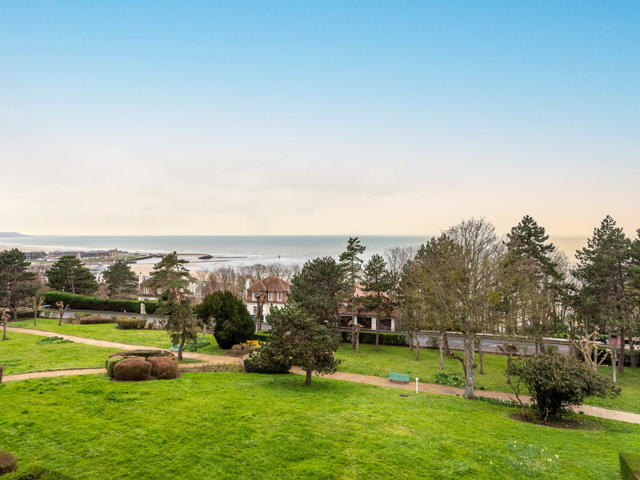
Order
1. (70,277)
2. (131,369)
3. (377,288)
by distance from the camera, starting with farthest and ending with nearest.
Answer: (70,277), (377,288), (131,369)

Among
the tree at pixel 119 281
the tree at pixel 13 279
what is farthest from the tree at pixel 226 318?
the tree at pixel 119 281

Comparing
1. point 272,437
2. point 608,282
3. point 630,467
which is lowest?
point 272,437

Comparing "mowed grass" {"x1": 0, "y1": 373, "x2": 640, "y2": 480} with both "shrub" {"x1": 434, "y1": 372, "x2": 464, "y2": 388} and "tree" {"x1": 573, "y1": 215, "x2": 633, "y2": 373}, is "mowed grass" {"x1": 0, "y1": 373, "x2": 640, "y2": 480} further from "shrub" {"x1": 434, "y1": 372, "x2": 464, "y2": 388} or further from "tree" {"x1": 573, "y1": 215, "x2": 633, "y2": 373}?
"tree" {"x1": 573, "y1": 215, "x2": 633, "y2": 373}

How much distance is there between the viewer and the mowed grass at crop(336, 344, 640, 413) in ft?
72.3

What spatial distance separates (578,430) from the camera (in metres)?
15.2

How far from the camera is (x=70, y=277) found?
59.3 metres

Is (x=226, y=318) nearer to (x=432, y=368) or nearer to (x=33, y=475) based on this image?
(x=432, y=368)

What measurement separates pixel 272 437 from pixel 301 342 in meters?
7.99

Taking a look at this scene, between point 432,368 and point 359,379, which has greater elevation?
point 359,379

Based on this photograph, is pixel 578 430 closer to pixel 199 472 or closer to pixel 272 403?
pixel 272 403

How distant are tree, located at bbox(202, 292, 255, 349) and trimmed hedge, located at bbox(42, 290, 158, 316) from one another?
25857mm

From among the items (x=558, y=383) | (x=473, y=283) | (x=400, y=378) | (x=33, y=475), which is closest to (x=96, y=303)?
(x=400, y=378)

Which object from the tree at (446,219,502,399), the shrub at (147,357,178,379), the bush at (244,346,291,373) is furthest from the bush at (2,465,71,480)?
the tree at (446,219,502,399)

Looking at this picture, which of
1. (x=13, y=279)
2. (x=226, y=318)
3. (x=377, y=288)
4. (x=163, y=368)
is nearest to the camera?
(x=163, y=368)
